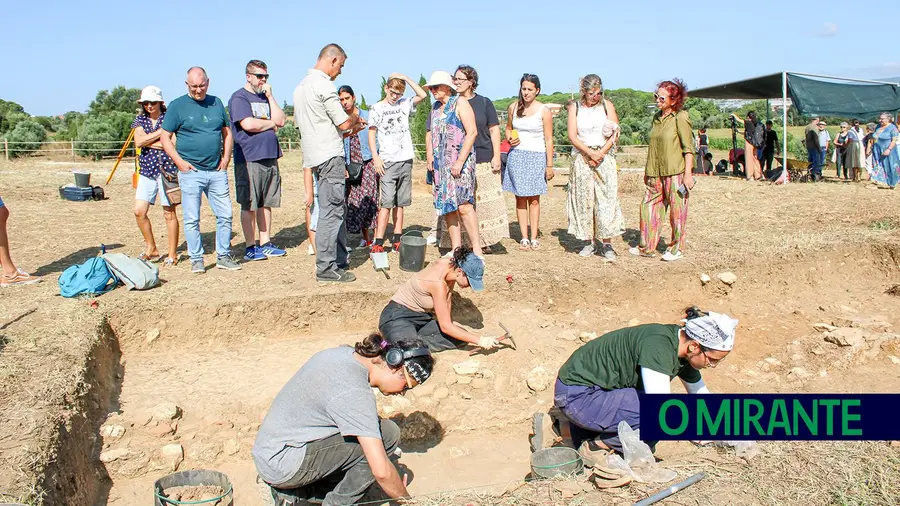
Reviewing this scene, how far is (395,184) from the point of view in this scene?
7676 millimetres

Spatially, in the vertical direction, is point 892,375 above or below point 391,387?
below

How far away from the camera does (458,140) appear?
22.7 feet

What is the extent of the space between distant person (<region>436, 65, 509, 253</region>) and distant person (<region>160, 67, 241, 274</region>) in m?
2.08

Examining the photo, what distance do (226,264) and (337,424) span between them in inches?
166

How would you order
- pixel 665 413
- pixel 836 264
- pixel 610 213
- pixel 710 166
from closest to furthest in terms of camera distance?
pixel 665 413, pixel 610 213, pixel 836 264, pixel 710 166

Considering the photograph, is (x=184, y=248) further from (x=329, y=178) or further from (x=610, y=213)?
(x=610, y=213)

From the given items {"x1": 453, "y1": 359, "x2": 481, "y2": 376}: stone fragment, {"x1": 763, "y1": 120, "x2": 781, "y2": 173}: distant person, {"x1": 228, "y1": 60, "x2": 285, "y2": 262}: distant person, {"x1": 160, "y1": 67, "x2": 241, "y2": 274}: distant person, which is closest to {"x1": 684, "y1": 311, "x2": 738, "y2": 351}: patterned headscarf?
{"x1": 453, "y1": 359, "x2": 481, "y2": 376}: stone fragment

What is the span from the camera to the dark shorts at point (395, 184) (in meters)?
7.61

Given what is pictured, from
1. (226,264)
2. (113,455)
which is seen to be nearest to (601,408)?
(113,455)

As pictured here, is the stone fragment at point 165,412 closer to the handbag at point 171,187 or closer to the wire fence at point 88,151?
the handbag at point 171,187

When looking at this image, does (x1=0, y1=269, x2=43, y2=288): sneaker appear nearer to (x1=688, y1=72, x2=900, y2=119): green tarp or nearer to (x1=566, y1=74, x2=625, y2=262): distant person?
(x1=566, y1=74, x2=625, y2=262): distant person

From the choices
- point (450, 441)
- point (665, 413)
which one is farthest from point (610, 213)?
point (665, 413)

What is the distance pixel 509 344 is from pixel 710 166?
1274cm

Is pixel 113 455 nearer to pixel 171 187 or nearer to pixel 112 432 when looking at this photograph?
pixel 112 432
